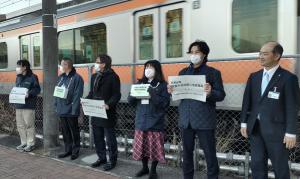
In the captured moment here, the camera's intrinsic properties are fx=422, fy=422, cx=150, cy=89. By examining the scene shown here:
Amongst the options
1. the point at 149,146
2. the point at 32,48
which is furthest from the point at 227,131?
the point at 32,48

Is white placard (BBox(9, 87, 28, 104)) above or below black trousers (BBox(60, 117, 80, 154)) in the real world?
above

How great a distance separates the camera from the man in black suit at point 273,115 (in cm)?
409

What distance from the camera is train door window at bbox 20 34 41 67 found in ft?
36.5

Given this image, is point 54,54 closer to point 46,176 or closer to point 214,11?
point 46,176

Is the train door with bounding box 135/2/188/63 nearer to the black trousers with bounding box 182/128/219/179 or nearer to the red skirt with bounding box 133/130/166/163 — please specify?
the red skirt with bounding box 133/130/166/163

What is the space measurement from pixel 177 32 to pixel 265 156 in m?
3.38

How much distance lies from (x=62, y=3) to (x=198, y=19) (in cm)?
484

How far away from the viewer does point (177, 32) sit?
23.6ft

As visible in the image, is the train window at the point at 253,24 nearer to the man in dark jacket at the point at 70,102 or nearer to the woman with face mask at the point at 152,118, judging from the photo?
the woman with face mask at the point at 152,118

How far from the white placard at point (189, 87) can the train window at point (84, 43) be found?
3.93 metres

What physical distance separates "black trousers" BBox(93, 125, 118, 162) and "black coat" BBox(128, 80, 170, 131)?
755 millimetres

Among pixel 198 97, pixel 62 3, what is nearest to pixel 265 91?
pixel 198 97

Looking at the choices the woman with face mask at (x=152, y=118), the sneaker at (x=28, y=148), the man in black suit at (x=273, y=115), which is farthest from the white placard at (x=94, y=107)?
the man in black suit at (x=273, y=115)

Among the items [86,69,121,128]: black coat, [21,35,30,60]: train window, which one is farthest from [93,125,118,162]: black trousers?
[21,35,30,60]: train window
